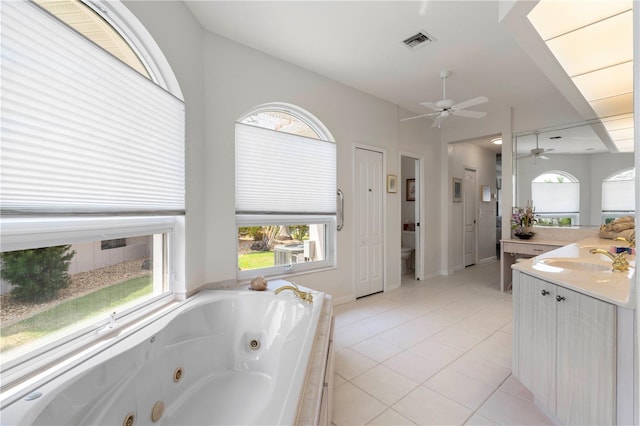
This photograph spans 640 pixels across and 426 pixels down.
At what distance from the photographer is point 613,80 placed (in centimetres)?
243

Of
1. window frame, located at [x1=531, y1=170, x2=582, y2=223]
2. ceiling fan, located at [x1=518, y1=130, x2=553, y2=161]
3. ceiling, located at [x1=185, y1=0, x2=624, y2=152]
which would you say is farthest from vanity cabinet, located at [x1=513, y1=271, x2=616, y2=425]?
ceiling fan, located at [x1=518, y1=130, x2=553, y2=161]

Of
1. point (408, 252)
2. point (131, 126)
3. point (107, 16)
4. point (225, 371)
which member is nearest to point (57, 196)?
point (131, 126)

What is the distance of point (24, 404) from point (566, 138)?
5.38m

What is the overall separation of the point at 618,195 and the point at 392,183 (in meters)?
2.57

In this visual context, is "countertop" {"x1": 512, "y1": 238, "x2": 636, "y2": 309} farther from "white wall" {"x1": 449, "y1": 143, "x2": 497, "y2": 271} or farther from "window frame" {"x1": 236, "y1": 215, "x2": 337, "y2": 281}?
"white wall" {"x1": 449, "y1": 143, "x2": 497, "y2": 271}

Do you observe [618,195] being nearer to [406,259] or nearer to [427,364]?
[406,259]

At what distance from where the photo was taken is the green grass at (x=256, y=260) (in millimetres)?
2713

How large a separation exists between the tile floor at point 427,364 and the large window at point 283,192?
2.99 ft

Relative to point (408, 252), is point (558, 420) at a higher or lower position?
lower

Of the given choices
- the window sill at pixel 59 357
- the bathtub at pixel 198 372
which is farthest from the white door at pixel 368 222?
the window sill at pixel 59 357

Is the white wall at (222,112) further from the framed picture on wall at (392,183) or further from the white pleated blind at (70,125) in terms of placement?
the framed picture on wall at (392,183)

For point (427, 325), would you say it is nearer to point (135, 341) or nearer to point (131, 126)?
point (135, 341)

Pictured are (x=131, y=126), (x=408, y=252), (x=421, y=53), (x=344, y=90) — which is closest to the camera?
(x=131, y=126)

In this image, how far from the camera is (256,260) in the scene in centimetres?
282
